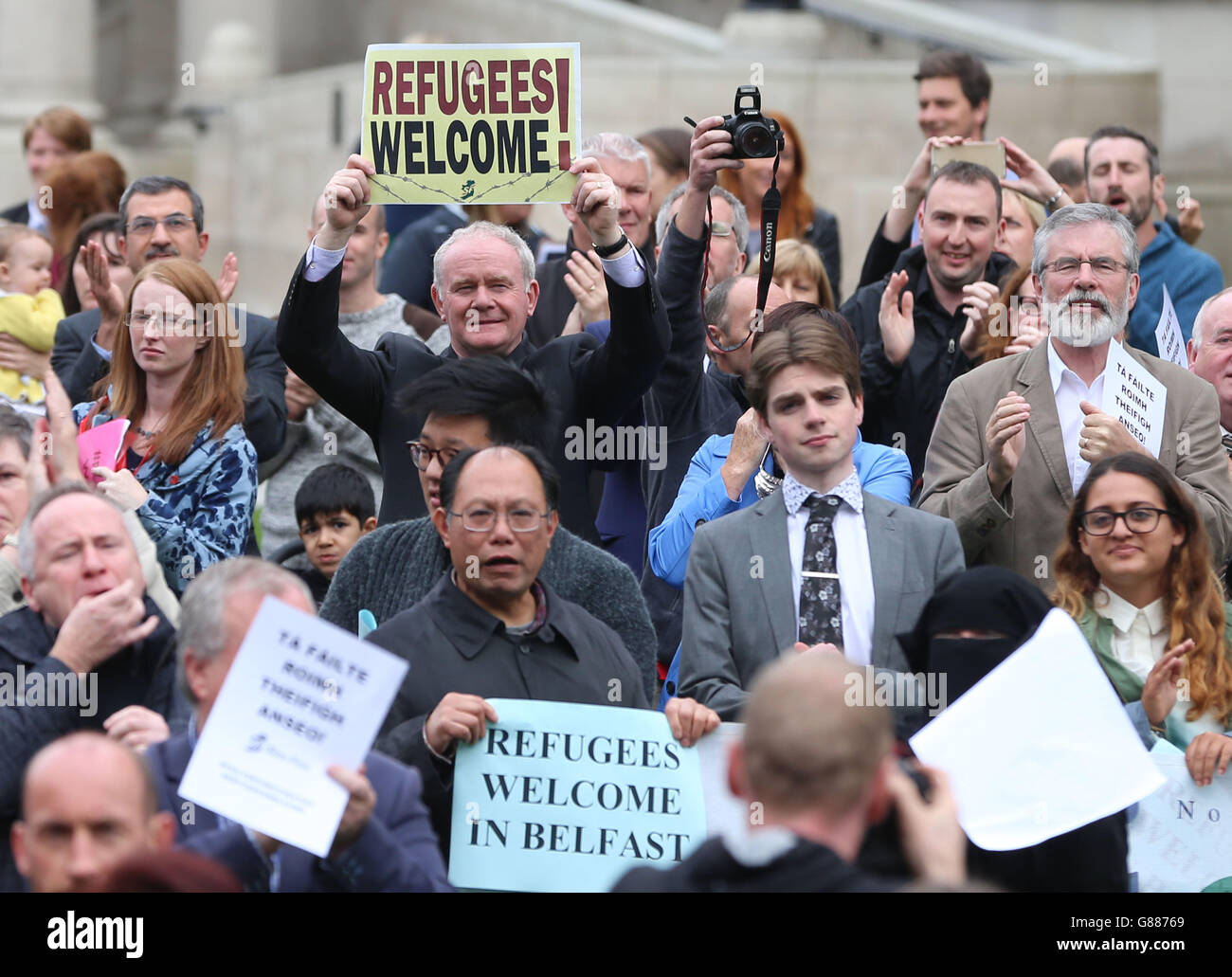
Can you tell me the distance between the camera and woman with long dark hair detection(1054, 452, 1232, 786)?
576cm

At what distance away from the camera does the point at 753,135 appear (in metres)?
6.70

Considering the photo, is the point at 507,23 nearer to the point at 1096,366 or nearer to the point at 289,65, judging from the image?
the point at 289,65

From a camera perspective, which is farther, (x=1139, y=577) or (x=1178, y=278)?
(x=1178, y=278)

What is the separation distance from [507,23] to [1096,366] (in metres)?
12.1

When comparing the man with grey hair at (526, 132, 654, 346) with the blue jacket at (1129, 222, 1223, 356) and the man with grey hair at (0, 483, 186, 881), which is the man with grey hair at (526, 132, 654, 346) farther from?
the man with grey hair at (0, 483, 186, 881)

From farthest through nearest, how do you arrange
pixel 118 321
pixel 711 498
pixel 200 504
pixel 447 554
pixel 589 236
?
pixel 589 236, pixel 118 321, pixel 200 504, pixel 711 498, pixel 447 554

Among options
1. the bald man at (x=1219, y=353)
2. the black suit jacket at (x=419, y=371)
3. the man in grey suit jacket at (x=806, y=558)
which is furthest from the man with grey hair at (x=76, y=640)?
the bald man at (x=1219, y=353)

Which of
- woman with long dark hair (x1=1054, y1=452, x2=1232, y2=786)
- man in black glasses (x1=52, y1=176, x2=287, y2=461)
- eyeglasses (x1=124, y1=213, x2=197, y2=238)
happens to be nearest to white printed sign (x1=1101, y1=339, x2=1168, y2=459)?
woman with long dark hair (x1=1054, y1=452, x2=1232, y2=786)

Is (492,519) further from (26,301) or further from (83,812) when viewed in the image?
(26,301)

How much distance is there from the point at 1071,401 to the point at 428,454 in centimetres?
213

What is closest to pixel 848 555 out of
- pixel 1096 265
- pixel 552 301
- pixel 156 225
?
pixel 1096 265

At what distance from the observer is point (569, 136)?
6590 millimetres

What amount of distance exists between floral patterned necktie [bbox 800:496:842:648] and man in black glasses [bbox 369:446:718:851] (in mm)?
440

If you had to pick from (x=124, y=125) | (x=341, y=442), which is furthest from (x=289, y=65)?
(x=341, y=442)
